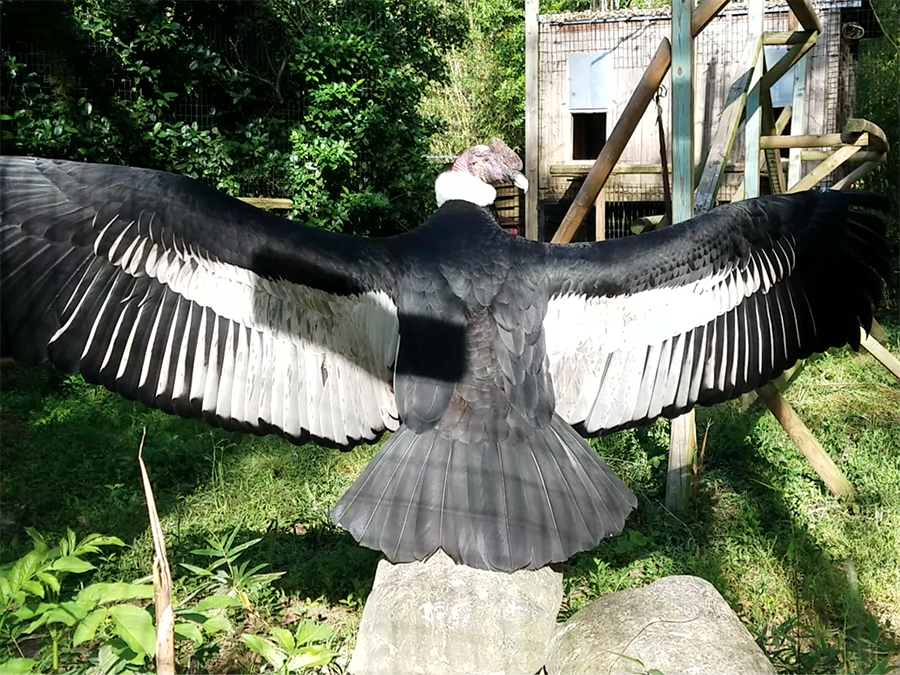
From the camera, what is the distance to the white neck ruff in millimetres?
2869

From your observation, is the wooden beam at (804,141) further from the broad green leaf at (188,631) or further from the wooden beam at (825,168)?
the broad green leaf at (188,631)

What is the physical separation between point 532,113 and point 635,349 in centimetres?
495

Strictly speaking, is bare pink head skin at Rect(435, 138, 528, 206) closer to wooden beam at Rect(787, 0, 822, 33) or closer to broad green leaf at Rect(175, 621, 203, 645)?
wooden beam at Rect(787, 0, 822, 33)

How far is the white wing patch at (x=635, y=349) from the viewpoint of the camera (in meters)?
2.52

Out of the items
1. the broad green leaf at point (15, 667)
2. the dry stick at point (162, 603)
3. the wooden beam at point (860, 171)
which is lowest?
the broad green leaf at point (15, 667)

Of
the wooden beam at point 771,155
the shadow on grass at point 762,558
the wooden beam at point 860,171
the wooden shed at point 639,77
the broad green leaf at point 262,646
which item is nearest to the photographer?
the broad green leaf at point 262,646

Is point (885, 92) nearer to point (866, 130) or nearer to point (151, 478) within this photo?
point (866, 130)

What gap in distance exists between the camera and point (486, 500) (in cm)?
212

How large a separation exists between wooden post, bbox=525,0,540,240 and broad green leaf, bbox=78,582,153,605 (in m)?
5.04

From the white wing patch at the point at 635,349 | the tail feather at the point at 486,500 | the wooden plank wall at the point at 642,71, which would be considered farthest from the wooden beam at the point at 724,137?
the wooden plank wall at the point at 642,71

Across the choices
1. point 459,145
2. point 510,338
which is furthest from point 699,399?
point 459,145

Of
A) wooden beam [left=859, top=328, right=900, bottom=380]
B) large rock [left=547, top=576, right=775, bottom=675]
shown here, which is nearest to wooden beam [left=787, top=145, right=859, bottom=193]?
wooden beam [left=859, top=328, right=900, bottom=380]

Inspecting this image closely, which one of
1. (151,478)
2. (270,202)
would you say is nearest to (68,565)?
(151,478)

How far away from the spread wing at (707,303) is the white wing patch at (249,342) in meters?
0.55
